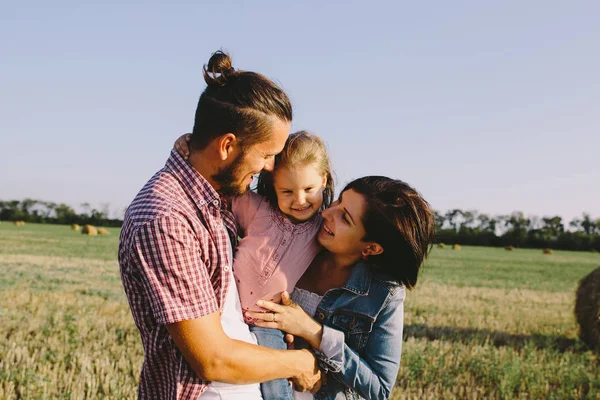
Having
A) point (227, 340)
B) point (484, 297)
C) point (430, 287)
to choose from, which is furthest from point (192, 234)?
point (430, 287)

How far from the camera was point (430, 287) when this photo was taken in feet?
61.1

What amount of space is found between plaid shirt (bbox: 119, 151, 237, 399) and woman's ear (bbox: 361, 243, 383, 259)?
0.90 metres

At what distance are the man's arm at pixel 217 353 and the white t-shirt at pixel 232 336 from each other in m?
0.10

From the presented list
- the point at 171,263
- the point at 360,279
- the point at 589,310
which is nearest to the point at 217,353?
the point at 171,263

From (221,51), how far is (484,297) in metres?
15.2

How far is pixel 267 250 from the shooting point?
3.17m

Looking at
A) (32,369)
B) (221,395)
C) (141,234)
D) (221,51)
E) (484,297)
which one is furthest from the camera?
(484,297)

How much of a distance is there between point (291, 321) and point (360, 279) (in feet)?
1.42

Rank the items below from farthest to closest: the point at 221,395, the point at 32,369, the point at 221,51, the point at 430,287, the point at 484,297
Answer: the point at 430,287 → the point at 484,297 → the point at 32,369 → the point at 221,51 → the point at 221,395

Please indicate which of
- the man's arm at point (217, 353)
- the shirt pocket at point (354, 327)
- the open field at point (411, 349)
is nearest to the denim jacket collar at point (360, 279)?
the shirt pocket at point (354, 327)

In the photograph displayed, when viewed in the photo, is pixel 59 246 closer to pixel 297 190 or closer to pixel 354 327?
pixel 297 190

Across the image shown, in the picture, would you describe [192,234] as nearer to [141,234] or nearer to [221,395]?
[141,234]

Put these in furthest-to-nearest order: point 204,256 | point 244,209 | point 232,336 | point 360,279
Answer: point 244,209 < point 360,279 < point 232,336 < point 204,256

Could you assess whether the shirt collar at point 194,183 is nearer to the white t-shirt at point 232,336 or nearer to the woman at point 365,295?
the white t-shirt at point 232,336
